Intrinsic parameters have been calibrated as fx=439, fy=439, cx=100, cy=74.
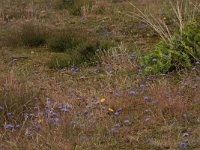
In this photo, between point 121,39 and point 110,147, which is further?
point 121,39

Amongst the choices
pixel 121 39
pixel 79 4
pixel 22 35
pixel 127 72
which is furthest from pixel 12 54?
pixel 79 4

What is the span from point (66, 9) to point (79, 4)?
2.03 ft

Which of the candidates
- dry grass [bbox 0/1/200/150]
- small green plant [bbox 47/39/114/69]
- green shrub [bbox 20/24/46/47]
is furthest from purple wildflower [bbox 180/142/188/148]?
green shrub [bbox 20/24/46/47]

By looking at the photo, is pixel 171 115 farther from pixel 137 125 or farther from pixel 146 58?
pixel 146 58

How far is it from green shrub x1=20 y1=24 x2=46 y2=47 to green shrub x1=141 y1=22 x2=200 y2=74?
300 cm

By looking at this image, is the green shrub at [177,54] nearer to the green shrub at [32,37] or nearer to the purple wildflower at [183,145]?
the purple wildflower at [183,145]

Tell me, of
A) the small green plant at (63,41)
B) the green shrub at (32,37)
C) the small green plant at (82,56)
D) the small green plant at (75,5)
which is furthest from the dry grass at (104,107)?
the small green plant at (75,5)

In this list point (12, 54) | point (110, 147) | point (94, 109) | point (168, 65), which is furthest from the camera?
point (12, 54)

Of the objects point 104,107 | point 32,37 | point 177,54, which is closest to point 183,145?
point 104,107

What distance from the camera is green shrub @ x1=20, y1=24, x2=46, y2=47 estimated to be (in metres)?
8.41

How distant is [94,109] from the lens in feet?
15.1

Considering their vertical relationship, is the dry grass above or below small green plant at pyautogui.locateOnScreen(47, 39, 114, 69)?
above

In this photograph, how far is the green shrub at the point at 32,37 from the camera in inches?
331

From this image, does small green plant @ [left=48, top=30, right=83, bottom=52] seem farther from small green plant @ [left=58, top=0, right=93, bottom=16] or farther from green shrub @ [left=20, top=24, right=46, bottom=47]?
small green plant @ [left=58, top=0, right=93, bottom=16]
